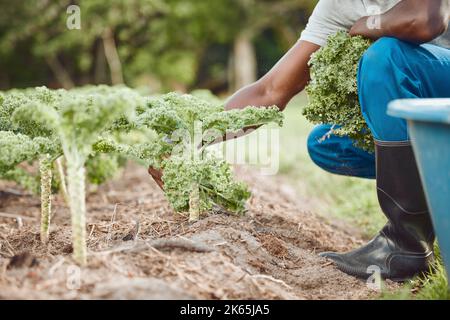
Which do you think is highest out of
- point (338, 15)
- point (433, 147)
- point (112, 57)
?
point (112, 57)

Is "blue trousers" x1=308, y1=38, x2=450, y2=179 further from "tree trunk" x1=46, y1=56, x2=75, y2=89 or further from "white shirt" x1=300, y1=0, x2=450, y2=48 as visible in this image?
"tree trunk" x1=46, y1=56, x2=75, y2=89

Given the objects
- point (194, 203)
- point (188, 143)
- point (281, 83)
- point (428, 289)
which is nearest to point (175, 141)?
point (188, 143)

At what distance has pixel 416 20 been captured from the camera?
10.0ft

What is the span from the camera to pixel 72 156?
104 inches

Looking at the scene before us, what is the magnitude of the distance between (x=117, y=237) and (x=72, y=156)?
0.82 metres

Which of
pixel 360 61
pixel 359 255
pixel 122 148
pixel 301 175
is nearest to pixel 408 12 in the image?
pixel 360 61

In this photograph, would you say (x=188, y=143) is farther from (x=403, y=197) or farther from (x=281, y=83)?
(x=403, y=197)

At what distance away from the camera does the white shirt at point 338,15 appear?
3.43 metres

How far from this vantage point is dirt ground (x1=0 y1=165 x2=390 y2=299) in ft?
8.07

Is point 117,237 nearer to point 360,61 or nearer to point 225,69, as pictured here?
point 360,61

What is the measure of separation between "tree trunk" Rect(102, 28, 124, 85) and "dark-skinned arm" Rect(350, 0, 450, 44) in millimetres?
13961

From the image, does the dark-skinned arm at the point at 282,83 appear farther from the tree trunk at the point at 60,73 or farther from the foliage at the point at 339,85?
the tree trunk at the point at 60,73

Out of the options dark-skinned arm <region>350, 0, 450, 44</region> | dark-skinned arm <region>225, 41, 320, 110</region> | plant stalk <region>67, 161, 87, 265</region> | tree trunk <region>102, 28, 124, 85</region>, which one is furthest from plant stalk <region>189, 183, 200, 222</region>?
tree trunk <region>102, 28, 124, 85</region>

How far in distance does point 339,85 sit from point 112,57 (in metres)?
14.4
